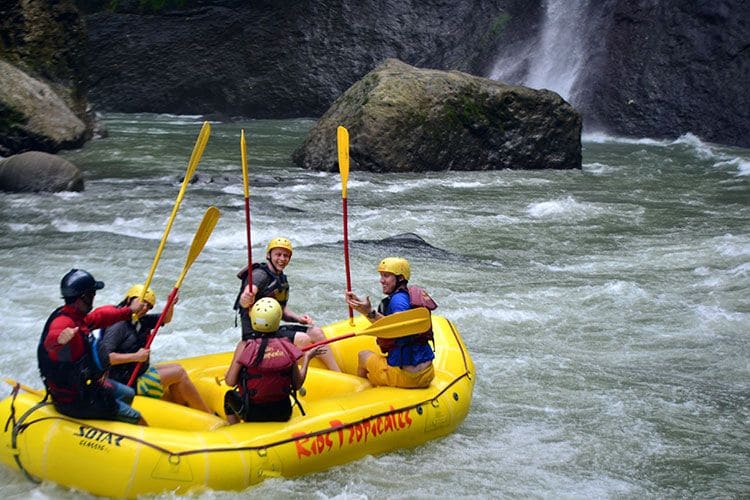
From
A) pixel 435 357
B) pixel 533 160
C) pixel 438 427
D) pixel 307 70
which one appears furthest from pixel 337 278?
pixel 307 70

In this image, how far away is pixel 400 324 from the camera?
19.3ft

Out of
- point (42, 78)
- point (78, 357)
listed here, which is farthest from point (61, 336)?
point (42, 78)

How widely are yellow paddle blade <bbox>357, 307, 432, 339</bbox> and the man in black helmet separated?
1.50m

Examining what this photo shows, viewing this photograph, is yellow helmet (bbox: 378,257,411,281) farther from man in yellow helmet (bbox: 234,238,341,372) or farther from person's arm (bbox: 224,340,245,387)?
person's arm (bbox: 224,340,245,387)

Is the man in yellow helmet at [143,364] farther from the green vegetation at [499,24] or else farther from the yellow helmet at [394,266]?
the green vegetation at [499,24]

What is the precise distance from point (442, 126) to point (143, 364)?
10.7 m

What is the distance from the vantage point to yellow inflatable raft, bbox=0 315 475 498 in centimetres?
494

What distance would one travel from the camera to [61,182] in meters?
13.4

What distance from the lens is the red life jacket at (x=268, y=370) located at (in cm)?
522

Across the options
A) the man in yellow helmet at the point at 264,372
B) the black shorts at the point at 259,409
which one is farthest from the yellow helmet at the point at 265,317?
the black shorts at the point at 259,409

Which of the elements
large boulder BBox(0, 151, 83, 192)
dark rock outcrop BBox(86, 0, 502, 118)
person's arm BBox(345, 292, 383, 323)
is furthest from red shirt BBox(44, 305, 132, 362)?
A: dark rock outcrop BBox(86, 0, 502, 118)

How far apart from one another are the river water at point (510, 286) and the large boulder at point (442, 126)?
44cm

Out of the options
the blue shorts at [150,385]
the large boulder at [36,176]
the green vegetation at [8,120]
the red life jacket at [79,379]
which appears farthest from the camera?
the green vegetation at [8,120]

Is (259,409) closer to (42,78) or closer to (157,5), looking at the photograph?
(42,78)
